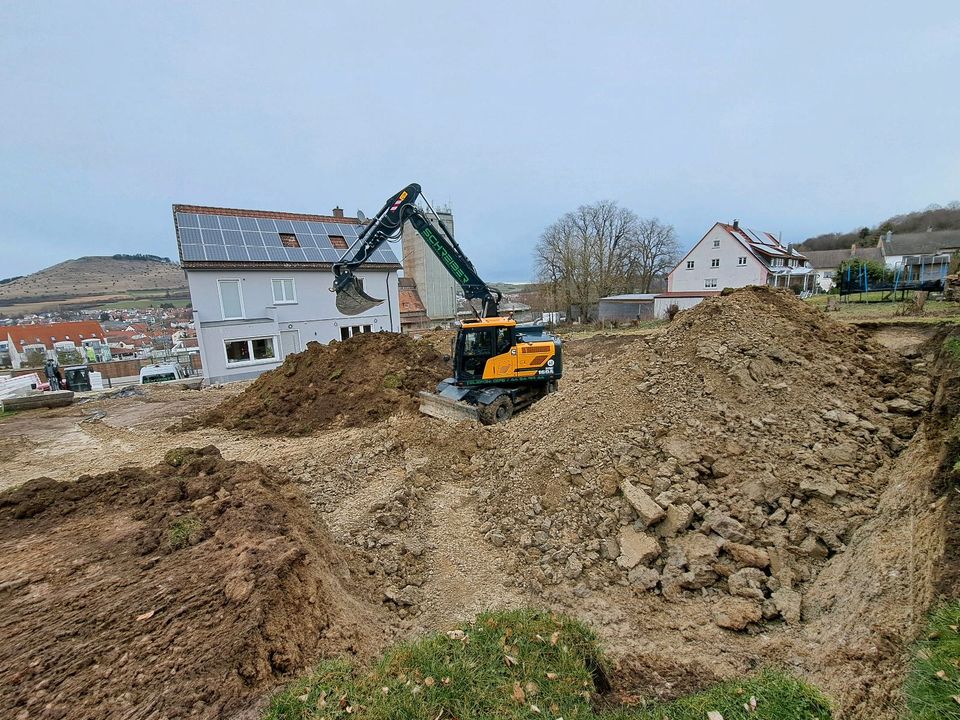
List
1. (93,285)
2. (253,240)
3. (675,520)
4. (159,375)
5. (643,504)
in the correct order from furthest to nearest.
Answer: (93,285)
(159,375)
(253,240)
(643,504)
(675,520)

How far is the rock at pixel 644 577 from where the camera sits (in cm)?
479

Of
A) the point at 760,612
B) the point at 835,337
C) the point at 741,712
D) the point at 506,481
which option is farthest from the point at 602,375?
the point at 741,712

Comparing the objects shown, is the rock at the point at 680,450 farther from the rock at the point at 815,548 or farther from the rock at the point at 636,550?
the rock at the point at 815,548

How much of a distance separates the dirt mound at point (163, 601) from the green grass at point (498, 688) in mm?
426

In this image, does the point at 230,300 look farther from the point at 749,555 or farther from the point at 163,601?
the point at 749,555

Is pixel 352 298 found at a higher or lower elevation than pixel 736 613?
higher

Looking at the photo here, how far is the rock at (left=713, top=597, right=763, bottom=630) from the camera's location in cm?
411

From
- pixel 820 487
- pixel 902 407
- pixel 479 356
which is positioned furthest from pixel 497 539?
pixel 902 407

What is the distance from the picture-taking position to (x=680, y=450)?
6059mm

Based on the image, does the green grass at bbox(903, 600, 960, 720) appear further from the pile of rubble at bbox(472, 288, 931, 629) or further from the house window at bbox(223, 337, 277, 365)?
the house window at bbox(223, 337, 277, 365)

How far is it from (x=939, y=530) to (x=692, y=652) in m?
2.23

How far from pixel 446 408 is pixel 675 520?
550cm

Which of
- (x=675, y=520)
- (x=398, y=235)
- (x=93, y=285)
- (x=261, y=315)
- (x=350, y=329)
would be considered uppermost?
(x=93, y=285)

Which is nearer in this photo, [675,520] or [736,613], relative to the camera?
[736,613]
